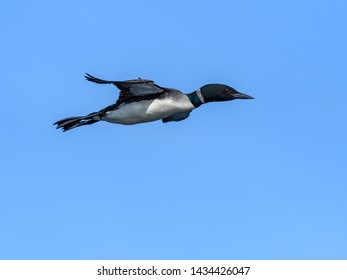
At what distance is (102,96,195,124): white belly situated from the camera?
26.1 m

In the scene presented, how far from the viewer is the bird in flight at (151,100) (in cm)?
2598

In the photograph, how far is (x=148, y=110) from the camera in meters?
26.1

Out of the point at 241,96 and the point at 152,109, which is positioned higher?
the point at 241,96

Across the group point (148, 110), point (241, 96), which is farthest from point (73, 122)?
point (241, 96)

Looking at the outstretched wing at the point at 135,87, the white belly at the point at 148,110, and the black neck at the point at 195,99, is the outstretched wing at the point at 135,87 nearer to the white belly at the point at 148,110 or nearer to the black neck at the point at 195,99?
the white belly at the point at 148,110

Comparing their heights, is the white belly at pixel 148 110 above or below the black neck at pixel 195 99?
below

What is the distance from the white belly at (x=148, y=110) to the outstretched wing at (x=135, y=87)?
0.69 feet

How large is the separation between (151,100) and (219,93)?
168 centimetres

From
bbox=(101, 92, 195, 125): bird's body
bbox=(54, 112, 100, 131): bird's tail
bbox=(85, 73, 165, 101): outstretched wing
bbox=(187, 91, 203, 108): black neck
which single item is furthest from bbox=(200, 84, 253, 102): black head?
bbox=(54, 112, 100, 131): bird's tail

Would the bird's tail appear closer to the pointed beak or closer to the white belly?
the white belly

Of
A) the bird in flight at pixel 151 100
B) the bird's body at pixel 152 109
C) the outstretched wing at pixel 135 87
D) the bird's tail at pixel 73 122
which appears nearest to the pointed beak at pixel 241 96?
the bird in flight at pixel 151 100

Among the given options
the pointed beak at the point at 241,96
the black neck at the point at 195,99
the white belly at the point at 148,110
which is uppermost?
the pointed beak at the point at 241,96

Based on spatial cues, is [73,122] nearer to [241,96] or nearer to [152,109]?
[152,109]
